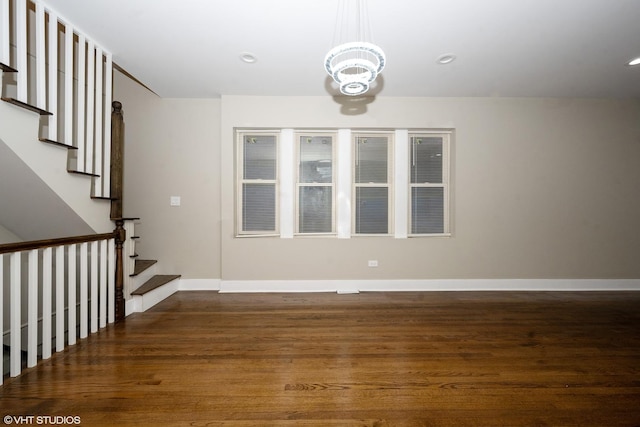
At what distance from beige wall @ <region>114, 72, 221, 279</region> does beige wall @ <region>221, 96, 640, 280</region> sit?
101 cm

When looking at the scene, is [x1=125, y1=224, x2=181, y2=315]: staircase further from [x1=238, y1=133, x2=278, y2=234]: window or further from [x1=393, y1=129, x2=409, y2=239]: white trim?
[x1=393, y1=129, x2=409, y2=239]: white trim

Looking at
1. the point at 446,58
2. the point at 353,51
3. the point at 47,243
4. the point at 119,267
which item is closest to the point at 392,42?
the point at 446,58

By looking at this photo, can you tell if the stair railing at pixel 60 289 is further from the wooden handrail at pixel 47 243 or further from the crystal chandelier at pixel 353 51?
the crystal chandelier at pixel 353 51

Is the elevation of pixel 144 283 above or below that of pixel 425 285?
above

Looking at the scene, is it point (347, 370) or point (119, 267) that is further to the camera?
point (119, 267)

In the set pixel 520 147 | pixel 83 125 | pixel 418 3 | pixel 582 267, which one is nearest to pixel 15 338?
pixel 83 125

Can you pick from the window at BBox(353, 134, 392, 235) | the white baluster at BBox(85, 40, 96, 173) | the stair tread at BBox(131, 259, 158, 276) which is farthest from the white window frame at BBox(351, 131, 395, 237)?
the white baluster at BBox(85, 40, 96, 173)

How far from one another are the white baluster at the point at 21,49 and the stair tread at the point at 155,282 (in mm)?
2044

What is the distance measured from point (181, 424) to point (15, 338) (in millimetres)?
1432

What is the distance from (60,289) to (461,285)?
4501 millimetres

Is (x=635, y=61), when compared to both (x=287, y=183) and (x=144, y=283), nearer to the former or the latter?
(x=287, y=183)

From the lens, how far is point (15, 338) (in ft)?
5.61

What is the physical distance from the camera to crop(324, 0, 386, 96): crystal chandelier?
64.6 inches

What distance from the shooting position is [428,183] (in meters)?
3.78
